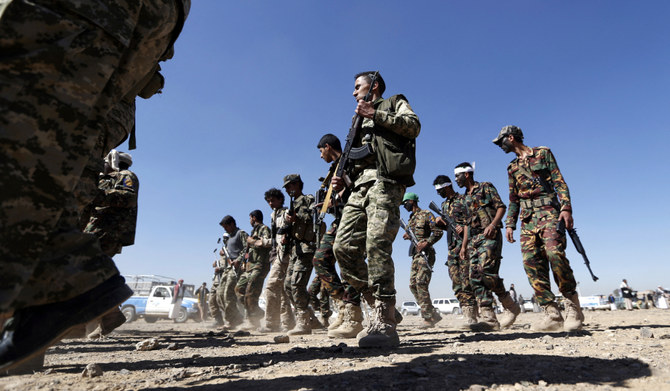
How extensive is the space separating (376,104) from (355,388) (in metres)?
2.90

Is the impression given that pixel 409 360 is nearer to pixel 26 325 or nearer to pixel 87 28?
pixel 26 325

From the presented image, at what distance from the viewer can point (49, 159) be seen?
1145 mm

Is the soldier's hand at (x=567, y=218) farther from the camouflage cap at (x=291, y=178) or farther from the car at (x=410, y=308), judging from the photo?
the car at (x=410, y=308)

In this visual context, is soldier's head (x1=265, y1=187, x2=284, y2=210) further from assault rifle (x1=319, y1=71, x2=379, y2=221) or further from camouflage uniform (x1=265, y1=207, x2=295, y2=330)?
assault rifle (x1=319, y1=71, x2=379, y2=221)

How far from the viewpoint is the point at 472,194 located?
6387 mm

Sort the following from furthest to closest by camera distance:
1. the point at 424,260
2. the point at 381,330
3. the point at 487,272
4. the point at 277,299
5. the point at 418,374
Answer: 1. the point at 424,260
2. the point at 277,299
3. the point at 487,272
4. the point at 381,330
5. the point at 418,374

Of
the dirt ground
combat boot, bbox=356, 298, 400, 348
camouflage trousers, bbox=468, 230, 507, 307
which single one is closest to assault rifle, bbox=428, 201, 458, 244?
camouflage trousers, bbox=468, 230, 507, 307

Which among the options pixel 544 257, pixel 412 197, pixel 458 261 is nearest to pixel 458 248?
pixel 458 261

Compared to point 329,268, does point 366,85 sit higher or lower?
higher

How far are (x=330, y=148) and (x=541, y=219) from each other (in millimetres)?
2907

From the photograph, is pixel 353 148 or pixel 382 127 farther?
pixel 353 148

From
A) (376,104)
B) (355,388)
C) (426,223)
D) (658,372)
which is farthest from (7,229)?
(426,223)

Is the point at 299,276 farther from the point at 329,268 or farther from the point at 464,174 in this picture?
the point at 464,174

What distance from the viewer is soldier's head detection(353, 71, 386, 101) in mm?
4090
